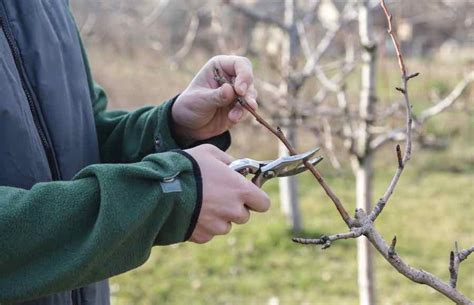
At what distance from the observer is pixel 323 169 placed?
315 inches

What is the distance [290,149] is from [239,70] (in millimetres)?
268

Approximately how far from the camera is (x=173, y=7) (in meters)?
10.4

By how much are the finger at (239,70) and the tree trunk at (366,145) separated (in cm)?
153

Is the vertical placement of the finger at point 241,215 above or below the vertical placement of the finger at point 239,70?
below

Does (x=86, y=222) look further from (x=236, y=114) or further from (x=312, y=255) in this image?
(x=312, y=255)

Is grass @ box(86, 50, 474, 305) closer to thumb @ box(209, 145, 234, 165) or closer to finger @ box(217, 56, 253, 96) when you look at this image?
finger @ box(217, 56, 253, 96)

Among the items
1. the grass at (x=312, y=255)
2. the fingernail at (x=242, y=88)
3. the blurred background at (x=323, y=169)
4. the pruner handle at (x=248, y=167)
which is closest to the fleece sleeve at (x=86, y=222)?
the pruner handle at (x=248, y=167)

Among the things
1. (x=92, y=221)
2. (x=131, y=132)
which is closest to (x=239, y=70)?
(x=131, y=132)

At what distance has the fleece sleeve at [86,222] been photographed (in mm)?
1166

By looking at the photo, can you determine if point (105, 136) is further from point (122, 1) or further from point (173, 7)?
point (173, 7)

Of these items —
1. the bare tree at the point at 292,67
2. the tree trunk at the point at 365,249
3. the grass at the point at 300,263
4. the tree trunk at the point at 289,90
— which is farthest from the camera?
the grass at the point at 300,263

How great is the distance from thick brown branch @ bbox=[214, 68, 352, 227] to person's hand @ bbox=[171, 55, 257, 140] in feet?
0.08

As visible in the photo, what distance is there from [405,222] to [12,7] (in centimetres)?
523

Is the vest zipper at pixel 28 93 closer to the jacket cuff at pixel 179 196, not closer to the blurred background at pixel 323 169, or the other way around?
the jacket cuff at pixel 179 196
